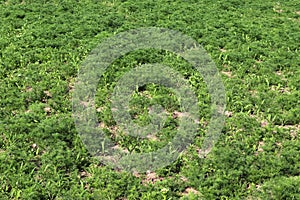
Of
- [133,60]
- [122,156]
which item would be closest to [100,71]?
[133,60]

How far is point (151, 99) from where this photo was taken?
8.51m

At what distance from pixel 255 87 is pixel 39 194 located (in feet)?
15.3

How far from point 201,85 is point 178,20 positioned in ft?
10.5

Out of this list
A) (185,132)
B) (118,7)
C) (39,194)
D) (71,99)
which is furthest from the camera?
(118,7)

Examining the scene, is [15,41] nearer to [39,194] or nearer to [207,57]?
[207,57]

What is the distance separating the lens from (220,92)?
8758 millimetres

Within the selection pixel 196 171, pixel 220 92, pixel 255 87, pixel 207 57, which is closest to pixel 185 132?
pixel 196 171

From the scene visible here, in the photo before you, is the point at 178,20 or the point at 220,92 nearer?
the point at 220,92

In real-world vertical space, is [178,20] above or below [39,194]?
above

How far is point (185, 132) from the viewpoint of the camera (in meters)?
7.60

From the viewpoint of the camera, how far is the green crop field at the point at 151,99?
6617mm

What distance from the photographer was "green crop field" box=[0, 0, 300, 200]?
6617 millimetres

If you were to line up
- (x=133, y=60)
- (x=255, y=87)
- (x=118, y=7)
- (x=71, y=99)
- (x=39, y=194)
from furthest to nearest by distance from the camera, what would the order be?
(x=118, y=7) → (x=133, y=60) → (x=255, y=87) → (x=71, y=99) → (x=39, y=194)

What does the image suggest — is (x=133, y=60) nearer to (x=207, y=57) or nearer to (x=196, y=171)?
(x=207, y=57)
